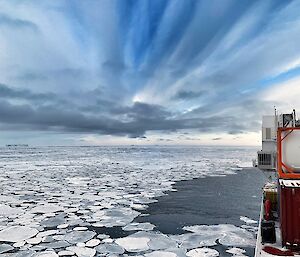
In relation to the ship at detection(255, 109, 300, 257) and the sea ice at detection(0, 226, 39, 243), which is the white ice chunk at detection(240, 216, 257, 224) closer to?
the ship at detection(255, 109, 300, 257)

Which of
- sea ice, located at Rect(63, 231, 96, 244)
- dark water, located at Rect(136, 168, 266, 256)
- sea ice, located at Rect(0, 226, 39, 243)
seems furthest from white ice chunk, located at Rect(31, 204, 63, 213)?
dark water, located at Rect(136, 168, 266, 256)

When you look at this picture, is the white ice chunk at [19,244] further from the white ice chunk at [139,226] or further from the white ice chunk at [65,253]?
the white ice chunk at [139,226]

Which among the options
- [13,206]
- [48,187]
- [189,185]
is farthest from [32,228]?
[189,185]

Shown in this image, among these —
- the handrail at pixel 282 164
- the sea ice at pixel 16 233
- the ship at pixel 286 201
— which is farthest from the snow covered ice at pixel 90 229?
the handrail at pixel 282 164

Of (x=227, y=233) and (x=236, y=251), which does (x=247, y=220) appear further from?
(x=236, y=251)

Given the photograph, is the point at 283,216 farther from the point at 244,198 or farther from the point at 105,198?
the point at 105,198
